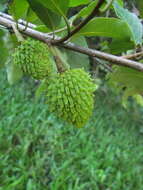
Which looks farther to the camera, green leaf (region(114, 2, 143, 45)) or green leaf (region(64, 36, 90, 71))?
green leaf (region(64, 36, 90, 71))

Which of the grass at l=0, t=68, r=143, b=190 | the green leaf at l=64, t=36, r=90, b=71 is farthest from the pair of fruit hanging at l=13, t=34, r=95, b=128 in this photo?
the grass at l=0, t=68, r=143, b=190

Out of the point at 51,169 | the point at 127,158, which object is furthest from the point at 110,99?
the point at 51,169

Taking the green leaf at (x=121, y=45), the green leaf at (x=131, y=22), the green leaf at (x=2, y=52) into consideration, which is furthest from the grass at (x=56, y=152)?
the green leaf at (x=131, y=22)

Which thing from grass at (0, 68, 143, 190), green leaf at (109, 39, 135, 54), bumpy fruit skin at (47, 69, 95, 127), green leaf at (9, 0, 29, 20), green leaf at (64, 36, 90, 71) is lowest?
grass at (0, 68, 143, 190)

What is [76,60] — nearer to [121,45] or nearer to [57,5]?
[121,45]

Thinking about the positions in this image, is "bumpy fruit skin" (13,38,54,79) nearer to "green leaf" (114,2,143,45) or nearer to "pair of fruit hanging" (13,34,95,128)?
"pair of fruit hanging" (13,34,95,128)

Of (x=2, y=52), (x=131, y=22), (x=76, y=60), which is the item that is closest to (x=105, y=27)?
(x=131, y=22)

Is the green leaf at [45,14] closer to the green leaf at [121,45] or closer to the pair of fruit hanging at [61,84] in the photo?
the pair of fruit hanging at [61,84]

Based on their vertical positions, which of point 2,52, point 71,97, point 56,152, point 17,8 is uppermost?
point 17,8
